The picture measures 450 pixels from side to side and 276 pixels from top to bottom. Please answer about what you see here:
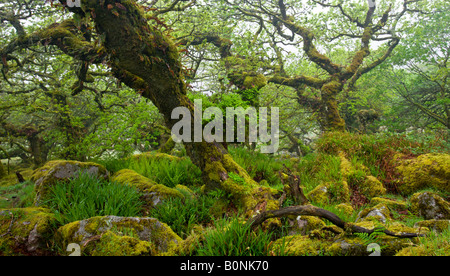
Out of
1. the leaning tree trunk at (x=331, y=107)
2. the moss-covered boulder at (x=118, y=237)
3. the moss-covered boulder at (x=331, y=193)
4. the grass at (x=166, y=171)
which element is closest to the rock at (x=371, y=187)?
the moss-covered boulder at (x=331, y=193)

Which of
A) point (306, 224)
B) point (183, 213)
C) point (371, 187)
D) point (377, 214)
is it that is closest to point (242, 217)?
point (306, 224)

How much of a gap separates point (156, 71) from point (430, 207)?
5.47 m

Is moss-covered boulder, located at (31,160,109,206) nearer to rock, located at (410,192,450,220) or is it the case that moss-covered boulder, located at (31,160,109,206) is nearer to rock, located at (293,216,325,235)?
rock, located at (293,216,325,235)

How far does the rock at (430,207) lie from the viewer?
11.6 ft

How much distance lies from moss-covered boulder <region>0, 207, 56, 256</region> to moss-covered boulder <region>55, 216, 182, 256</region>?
0.23 m

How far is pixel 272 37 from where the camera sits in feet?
40.7

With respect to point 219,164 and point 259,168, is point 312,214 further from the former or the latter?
point 259,168

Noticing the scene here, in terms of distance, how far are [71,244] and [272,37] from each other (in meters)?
12.6

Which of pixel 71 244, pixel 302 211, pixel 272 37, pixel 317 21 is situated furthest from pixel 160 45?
pixel 317 21

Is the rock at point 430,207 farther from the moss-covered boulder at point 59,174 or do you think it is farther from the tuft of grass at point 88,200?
the moss-covered boulder at point 59,174

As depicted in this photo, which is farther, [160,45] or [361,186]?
[361,186]
